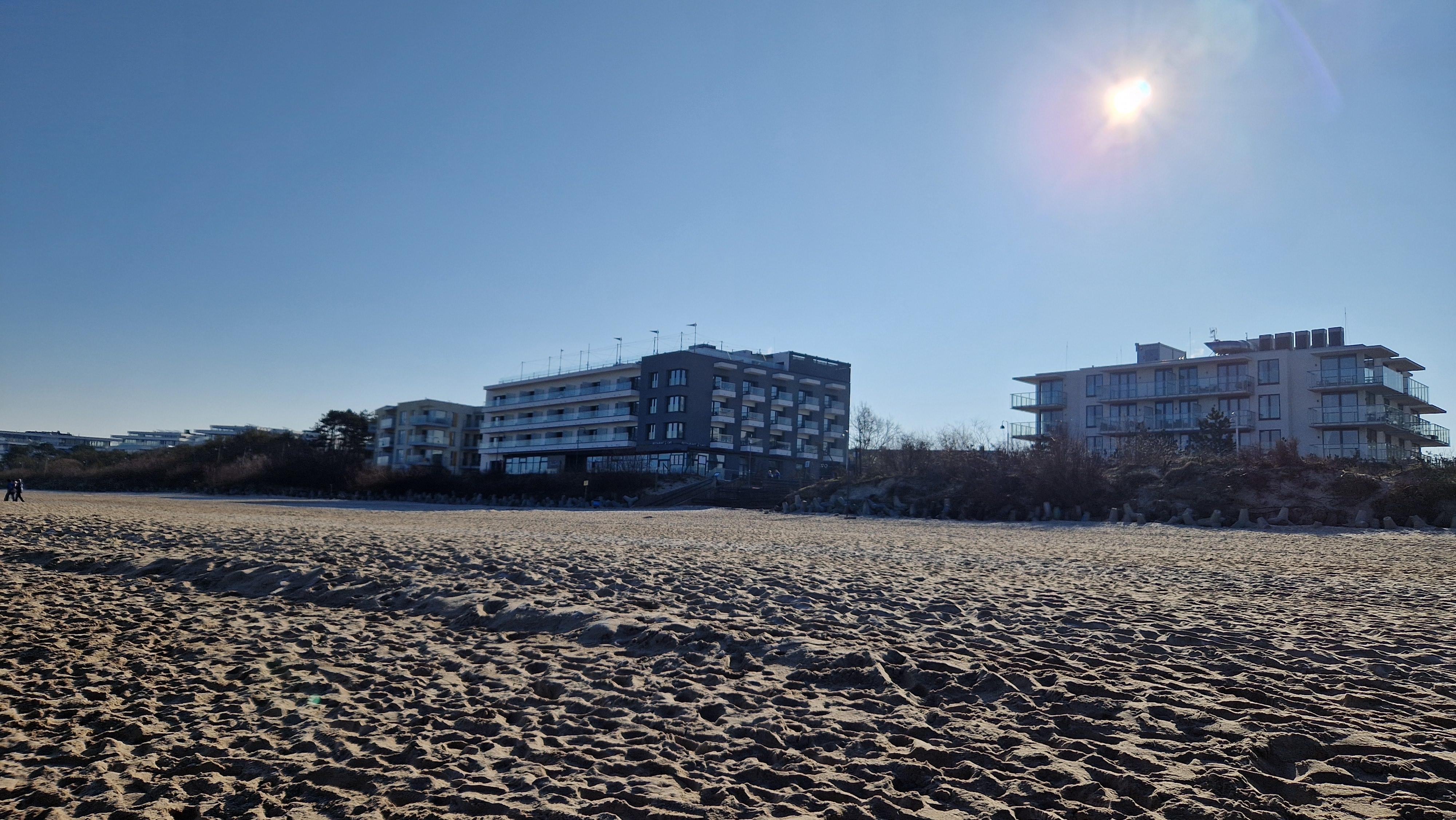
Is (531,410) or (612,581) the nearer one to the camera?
(612,581)

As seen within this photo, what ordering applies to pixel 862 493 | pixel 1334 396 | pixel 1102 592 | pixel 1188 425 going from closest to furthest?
pixel 1102 592 → pixel 862 493 → pixel 1334 396 → pixel 1188 425

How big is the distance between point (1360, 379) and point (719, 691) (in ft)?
197

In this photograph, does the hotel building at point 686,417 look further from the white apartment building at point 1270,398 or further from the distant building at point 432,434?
the white apartment building at point 1270,398

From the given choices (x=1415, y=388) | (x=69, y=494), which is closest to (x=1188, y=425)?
(x=1415, y=388)

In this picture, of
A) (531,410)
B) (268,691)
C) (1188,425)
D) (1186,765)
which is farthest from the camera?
(531,410)

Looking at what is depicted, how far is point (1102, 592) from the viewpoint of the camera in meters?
10.1

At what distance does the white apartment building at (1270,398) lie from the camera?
52125 mm

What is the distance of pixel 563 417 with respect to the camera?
80.6 m

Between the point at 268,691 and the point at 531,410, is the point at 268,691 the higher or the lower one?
the lower one

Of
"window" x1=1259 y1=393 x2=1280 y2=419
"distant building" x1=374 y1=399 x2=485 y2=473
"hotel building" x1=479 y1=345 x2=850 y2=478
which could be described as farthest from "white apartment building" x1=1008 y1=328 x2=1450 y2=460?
"distant building" x1=374 y1=399 x2=485 y2=473

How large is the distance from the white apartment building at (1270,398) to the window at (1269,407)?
54 millimetres

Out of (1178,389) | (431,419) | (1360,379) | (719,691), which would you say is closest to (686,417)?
(1178,389)

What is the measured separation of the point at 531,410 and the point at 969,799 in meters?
83.2

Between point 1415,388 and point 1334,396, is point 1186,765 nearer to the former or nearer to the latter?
point 1334,396
